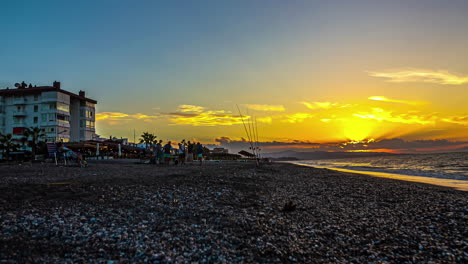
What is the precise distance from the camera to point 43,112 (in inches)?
2867

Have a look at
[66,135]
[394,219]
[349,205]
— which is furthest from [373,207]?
[66,135]

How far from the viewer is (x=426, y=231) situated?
834cm

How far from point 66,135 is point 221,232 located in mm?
78627

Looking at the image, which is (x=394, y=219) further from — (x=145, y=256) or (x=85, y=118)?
(x=85, y=118)

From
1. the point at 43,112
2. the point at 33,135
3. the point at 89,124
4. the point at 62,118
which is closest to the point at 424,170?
the point at 33,135

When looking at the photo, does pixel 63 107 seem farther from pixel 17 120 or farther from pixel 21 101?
pixel 17 120

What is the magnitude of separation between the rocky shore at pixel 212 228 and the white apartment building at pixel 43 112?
A: 2759 inches

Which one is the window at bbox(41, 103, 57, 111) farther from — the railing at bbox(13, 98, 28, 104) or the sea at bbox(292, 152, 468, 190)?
the sea at bbox(292, 152, 468, 190)

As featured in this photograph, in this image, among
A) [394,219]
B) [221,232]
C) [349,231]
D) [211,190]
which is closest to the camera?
[221,232]

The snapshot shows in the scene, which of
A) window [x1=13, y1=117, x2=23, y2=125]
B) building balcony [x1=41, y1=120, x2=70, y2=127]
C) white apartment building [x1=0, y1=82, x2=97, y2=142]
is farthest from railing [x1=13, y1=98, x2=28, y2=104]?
building balcony [x1=41, y1=120, x2=70, y2=127]

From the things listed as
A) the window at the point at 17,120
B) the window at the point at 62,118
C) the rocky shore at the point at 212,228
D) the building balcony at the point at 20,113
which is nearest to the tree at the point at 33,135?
the window at the point at 62,118

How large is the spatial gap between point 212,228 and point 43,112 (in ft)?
262

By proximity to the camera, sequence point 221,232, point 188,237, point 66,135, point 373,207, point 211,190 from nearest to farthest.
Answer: point 188,237 < point 221,232 < point 373,207 < point 211,190 < point 66,135

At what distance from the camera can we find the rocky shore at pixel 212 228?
608cm
